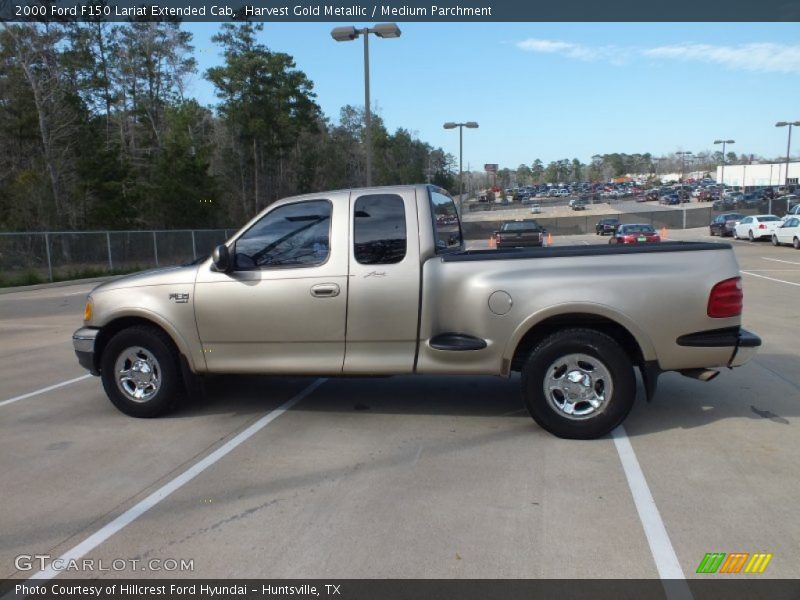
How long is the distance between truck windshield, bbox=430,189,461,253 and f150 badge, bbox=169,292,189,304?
2.28 m

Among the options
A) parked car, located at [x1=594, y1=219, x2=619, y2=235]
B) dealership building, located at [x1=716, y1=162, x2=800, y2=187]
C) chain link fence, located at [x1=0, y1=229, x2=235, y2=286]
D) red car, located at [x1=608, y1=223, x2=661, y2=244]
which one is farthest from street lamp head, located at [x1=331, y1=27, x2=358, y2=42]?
dealership building, located at [x1=716, y1=162, x2=800, y2=187]

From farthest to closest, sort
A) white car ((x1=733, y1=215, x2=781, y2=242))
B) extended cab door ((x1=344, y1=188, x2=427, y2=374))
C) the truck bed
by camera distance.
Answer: white car ((x1=733, y1=215, x2=781, y2=242)), extended cab door ((x1=344, y1=188, x2=427, y2=374)), the truck bed

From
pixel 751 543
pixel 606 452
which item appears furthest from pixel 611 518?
pixel 606 452

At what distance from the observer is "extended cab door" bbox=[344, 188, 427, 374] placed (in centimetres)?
543

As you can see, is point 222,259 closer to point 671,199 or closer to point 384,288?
point 384,288

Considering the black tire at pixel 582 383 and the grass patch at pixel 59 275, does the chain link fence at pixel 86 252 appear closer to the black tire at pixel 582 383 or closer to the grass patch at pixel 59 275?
the grass patch at pixel 59 275

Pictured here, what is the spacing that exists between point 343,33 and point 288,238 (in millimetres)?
12878

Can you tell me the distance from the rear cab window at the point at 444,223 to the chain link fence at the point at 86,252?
13.2 m

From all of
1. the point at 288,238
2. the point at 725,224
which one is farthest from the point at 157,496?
the point at 725,224

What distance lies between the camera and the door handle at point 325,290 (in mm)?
5512

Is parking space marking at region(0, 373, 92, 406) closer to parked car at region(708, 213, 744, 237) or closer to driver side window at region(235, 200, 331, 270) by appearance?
driver side window at region(235, 200, 331, 270)

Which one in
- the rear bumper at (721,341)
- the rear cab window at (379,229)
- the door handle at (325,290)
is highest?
Answer: the rear cab window at (379,229)

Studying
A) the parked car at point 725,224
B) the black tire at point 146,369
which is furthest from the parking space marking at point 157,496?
the parked car at point 725,224

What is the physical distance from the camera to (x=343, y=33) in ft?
55.6
